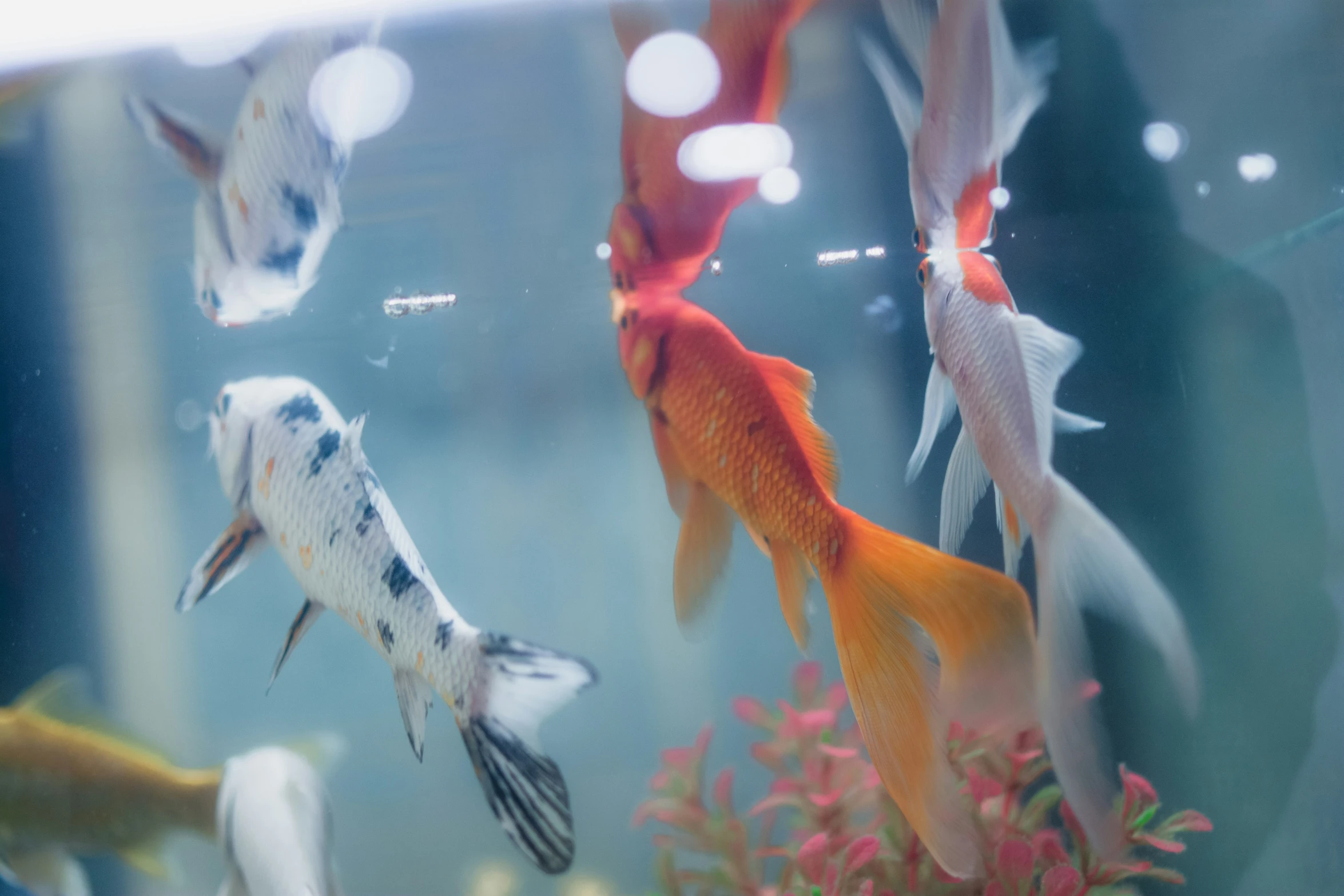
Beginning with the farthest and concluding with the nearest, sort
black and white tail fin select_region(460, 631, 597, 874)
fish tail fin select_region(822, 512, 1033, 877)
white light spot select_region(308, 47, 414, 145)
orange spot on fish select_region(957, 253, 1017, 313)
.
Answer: white light spot select_region(308, 47, 414, 145), orange spot on fish select_region(957, 253, 1017, 313), black and white tail fin select_region(460, 631, 597, 874), fish tail fin select_region(822, 512, 1033, 877)

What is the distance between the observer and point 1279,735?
1156mm

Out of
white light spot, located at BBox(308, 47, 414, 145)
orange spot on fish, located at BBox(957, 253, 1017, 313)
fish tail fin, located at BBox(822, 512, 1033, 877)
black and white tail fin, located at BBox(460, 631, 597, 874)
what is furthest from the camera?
white light spot, located at BBox(308, 47, 414, 145)

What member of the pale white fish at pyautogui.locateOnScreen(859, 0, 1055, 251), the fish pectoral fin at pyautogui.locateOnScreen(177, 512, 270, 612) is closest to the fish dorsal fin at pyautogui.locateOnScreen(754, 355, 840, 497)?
the pale white fish at pyautogui.locateOnScreen(859, 0, 1055, 251)

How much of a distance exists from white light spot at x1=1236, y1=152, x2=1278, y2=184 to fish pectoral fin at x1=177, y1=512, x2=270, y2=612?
1724mm

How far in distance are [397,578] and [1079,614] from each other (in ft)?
3.00

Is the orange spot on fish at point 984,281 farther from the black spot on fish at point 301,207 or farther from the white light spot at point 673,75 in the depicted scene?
the black spot on fish at point 301,207

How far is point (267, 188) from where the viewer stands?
1.11 m

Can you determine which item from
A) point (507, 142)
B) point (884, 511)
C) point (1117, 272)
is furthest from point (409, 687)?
point (1117, 272)

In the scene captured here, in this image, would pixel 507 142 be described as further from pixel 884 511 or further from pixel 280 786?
pixel 280 786

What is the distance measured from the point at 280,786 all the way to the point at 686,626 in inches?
28.0

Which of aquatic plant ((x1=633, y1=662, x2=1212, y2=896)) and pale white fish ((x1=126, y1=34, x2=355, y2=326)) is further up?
pale white fish ((x1=126, y1=34, x2=355, y2=326))

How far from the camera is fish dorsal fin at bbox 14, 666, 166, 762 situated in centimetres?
121

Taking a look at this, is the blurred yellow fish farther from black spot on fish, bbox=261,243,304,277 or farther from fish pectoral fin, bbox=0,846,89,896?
black spot on fish, bbox=261,243,304,277

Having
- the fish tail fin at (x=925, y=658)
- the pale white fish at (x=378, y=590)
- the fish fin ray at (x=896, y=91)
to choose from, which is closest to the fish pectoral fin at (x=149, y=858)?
the pale white fish at (x=378, y=590)
